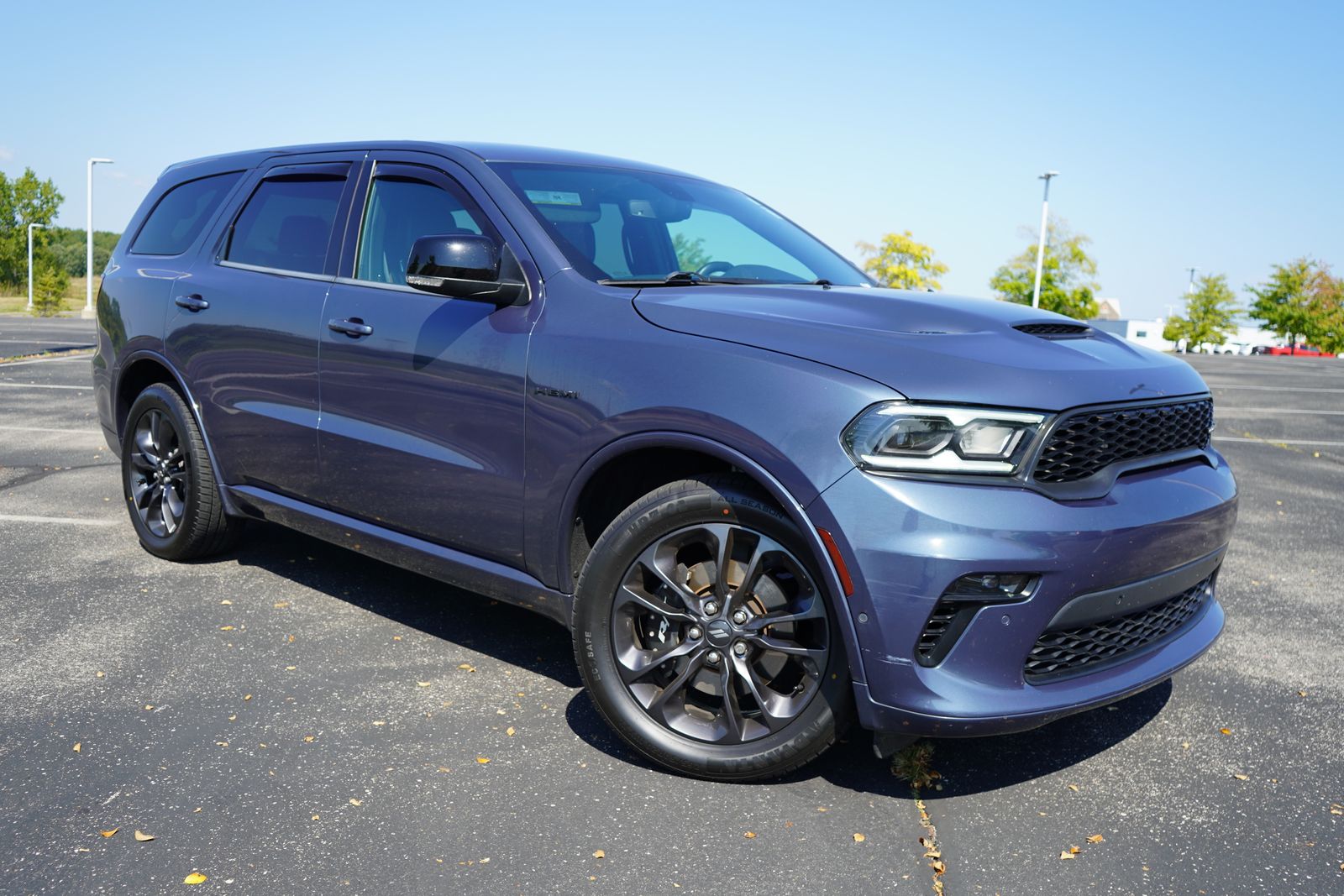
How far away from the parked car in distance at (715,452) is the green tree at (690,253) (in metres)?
0.02

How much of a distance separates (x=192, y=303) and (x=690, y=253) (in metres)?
2.33

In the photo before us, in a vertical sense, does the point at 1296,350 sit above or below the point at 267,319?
below

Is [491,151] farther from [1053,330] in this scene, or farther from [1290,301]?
[1290,301]

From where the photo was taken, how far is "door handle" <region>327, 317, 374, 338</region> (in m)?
4.00

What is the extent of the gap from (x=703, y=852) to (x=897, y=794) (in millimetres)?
685

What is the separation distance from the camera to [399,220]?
4.15m

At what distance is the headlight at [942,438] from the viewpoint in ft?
8.99

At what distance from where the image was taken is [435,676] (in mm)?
3969

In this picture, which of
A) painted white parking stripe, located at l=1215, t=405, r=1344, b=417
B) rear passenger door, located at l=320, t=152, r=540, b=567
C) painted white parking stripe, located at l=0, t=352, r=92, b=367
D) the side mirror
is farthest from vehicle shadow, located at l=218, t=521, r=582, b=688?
painted white parking stripe, located at l=0, t=352, r=92, b=367

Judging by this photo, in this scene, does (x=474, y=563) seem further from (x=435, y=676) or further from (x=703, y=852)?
(x=703, y=852)

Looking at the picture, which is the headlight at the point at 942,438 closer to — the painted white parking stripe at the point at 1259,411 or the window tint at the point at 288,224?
the window tint at the point at 288,224

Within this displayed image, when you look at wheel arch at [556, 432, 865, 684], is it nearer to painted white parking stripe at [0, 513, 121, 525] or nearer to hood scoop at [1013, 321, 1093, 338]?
hood scoop at [1013, 321, 1093, 338]

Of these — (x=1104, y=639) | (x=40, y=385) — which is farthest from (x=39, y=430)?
(x=1104, y=639)

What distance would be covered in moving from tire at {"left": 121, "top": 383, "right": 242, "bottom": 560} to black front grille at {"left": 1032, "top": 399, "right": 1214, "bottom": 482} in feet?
12.2
